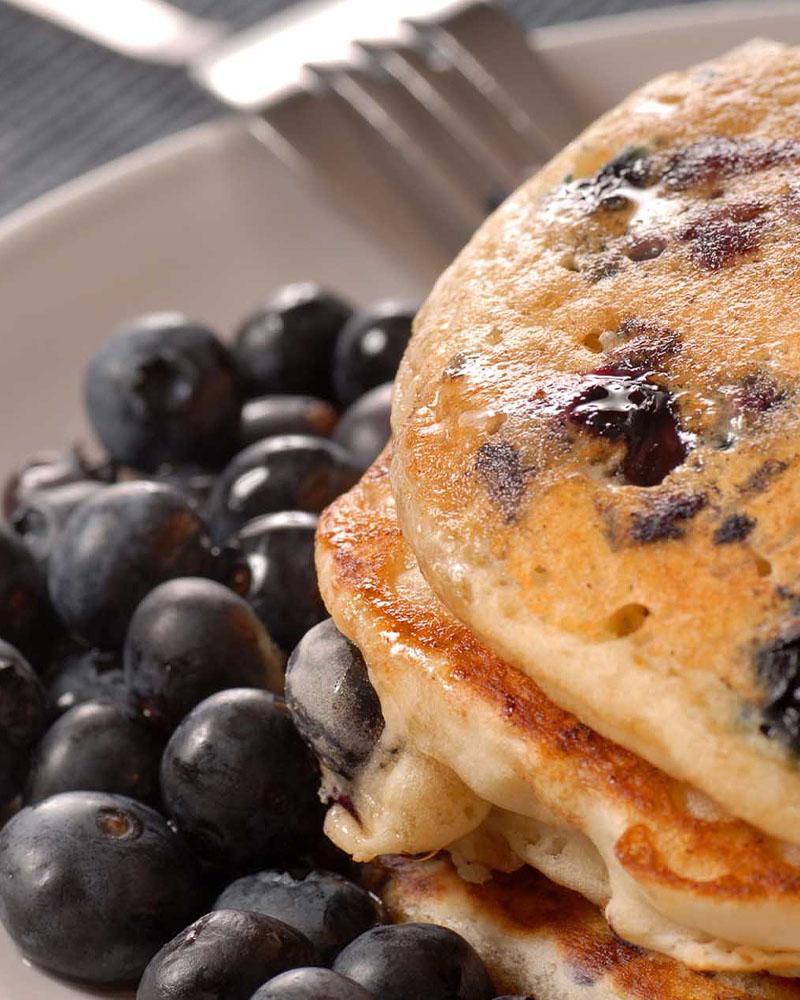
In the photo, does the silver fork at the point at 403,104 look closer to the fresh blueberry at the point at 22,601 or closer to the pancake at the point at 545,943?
the fresh blueberry at the point at 22,601

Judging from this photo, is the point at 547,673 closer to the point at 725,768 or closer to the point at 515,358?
the point at 725,768

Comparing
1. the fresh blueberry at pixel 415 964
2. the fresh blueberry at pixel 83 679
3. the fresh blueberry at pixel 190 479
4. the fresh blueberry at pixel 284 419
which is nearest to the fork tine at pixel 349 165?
the fresh blueberry at pixel 284 419

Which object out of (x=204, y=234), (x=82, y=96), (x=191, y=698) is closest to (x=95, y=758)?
(x=191, y=698)

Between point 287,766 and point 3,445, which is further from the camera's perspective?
point 3,445

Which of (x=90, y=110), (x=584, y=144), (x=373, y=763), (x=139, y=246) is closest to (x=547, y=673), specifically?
(x=373, y=763)

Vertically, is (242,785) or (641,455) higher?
(641,455)

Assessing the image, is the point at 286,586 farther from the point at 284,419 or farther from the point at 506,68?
the point at 506,68

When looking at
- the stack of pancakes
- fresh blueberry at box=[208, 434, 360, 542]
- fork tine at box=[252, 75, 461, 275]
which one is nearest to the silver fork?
fork tine at box=[252, 75, 461, 275]
